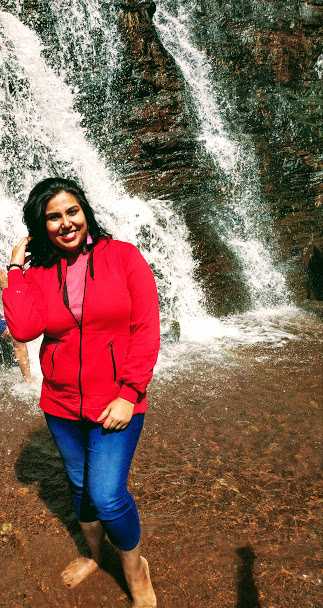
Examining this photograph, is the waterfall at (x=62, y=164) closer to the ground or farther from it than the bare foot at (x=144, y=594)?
farther from it

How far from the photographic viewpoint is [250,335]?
887 centimetres

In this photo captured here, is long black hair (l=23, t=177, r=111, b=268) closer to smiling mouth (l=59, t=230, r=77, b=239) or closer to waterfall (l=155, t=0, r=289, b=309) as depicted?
smiling mouth (l=59, t=230, r=77, b=239)

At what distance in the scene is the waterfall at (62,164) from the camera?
10.5m

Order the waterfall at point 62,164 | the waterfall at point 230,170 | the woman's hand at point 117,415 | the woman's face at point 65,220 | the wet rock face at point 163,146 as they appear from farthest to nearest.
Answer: the waterfall at point 230,170, the wet rock face at point 163,146, the waterfall at point 62,164, the woman's face at point 65,220, the woman's hand at point 117,415

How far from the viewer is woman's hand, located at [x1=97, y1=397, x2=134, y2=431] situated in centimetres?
237

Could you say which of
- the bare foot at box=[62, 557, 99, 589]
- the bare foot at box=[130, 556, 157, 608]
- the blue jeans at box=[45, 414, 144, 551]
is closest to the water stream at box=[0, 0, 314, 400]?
the bare foot at box=[62, 557, 99, 589]

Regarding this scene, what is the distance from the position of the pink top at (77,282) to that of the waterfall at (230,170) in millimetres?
9269

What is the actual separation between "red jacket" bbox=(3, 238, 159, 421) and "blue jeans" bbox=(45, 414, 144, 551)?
0.10 m

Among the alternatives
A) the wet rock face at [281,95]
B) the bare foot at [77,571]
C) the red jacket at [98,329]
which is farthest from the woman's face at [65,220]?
the wet rock face at [281,95]

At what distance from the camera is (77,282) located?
249 centimetres

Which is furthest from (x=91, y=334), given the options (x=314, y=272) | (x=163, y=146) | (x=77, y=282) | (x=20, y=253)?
(x=314, y=272)

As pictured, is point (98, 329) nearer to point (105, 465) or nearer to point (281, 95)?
point (105, 465)

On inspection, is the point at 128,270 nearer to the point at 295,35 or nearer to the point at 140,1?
the point at 140,1

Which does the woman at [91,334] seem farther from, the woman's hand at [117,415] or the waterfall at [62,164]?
the waterfall at [62,164]
